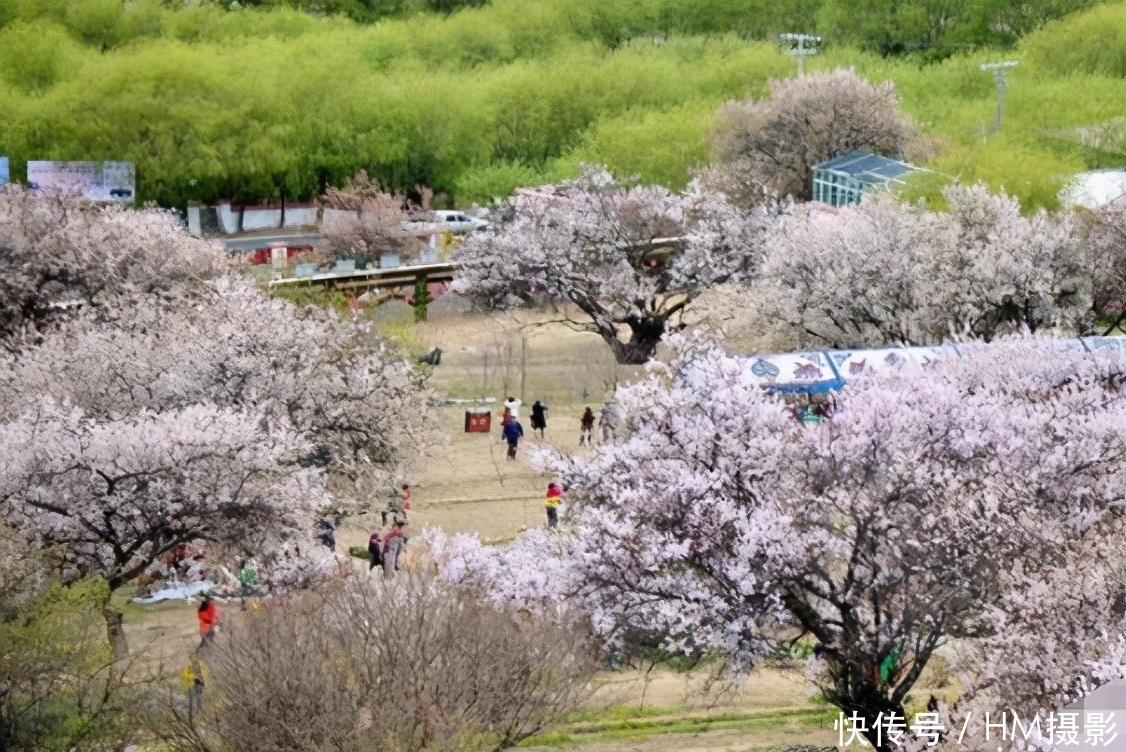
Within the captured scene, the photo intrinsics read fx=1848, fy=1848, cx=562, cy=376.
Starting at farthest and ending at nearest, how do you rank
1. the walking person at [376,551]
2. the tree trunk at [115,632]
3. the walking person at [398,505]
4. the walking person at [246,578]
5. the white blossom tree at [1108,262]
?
1. the white blossom tree at [1108,262]
2. the walking person at [398,505]
3. the walking person at [376,551]
4. the walking person at [246,578]
5. the tree trunk at [115,632]

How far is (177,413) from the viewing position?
2261 centimetres

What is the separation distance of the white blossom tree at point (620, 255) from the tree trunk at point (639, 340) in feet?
0.07

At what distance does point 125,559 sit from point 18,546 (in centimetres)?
218

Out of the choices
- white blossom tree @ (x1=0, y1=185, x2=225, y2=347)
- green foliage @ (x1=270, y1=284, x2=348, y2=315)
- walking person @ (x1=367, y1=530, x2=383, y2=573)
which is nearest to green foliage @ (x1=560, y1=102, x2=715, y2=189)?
green foliage @ (x1=270, y1=284, x2=348, y2=315)

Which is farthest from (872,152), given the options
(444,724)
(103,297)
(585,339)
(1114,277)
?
(444,724)

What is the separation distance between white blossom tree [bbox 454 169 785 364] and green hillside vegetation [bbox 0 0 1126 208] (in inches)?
219

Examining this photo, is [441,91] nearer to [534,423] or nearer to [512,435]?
[534,423]

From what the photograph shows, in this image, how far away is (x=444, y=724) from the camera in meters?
14.2

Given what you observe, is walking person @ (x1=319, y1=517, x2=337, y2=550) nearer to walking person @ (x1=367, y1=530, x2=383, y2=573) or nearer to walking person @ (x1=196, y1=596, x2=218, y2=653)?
walking person @ (x1=367, y1=530, x2=383, y2=573)

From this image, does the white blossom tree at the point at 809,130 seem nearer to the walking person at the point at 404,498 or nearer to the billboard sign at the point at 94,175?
the billboard sign at the point at 94,175

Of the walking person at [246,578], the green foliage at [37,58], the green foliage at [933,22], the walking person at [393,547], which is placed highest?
the walking person at [246,578]

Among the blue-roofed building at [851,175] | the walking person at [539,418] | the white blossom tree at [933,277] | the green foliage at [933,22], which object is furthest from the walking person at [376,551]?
the green foliage at [933,22]

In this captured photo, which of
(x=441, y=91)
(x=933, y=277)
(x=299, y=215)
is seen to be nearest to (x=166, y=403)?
(x=933, y=277)

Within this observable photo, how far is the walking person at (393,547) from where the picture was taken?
73.4ft
